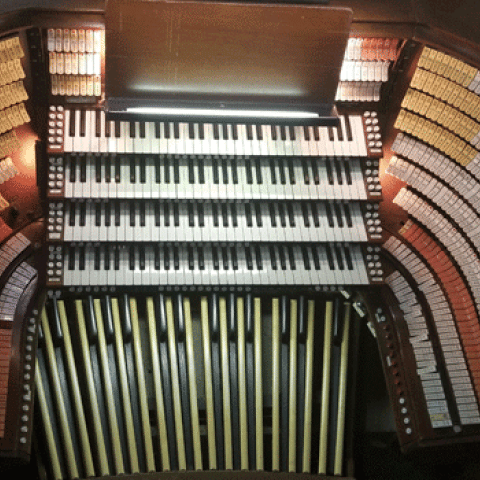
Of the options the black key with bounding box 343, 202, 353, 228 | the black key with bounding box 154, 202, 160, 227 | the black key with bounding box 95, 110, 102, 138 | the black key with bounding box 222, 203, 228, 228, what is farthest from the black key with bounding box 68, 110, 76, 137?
the black key with bounding box 343, 202, 353, 228

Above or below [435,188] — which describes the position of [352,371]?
below

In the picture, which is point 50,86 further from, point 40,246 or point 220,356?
point 220,356

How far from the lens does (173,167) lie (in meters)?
4.80

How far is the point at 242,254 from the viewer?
4.93 m

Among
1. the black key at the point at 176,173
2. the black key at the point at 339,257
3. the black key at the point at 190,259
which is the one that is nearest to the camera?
the black key at the point at 176,173

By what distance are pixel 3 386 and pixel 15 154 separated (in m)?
1.28

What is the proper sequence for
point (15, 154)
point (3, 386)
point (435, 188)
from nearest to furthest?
1. point (3, 386)
2. point (15, 154)
3. point (435, 188)

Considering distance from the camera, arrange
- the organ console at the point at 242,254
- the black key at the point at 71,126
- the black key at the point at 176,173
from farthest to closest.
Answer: the black key at the point at 176,173, the black key at the point at 71,126, the organ console at the point at 242,254

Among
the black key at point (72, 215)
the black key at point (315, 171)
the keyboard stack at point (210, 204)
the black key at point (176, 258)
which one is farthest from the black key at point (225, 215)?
the black key at point (72, 215)

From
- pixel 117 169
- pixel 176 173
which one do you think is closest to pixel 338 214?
pixel 176 173

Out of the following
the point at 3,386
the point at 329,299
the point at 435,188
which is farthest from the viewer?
the point at 329,299

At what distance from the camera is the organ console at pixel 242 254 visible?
174 inches

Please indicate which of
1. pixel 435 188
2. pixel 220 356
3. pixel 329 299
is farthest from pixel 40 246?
pixel 435 188

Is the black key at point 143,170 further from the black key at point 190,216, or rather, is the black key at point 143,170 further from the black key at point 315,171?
the black key at point 315,171
